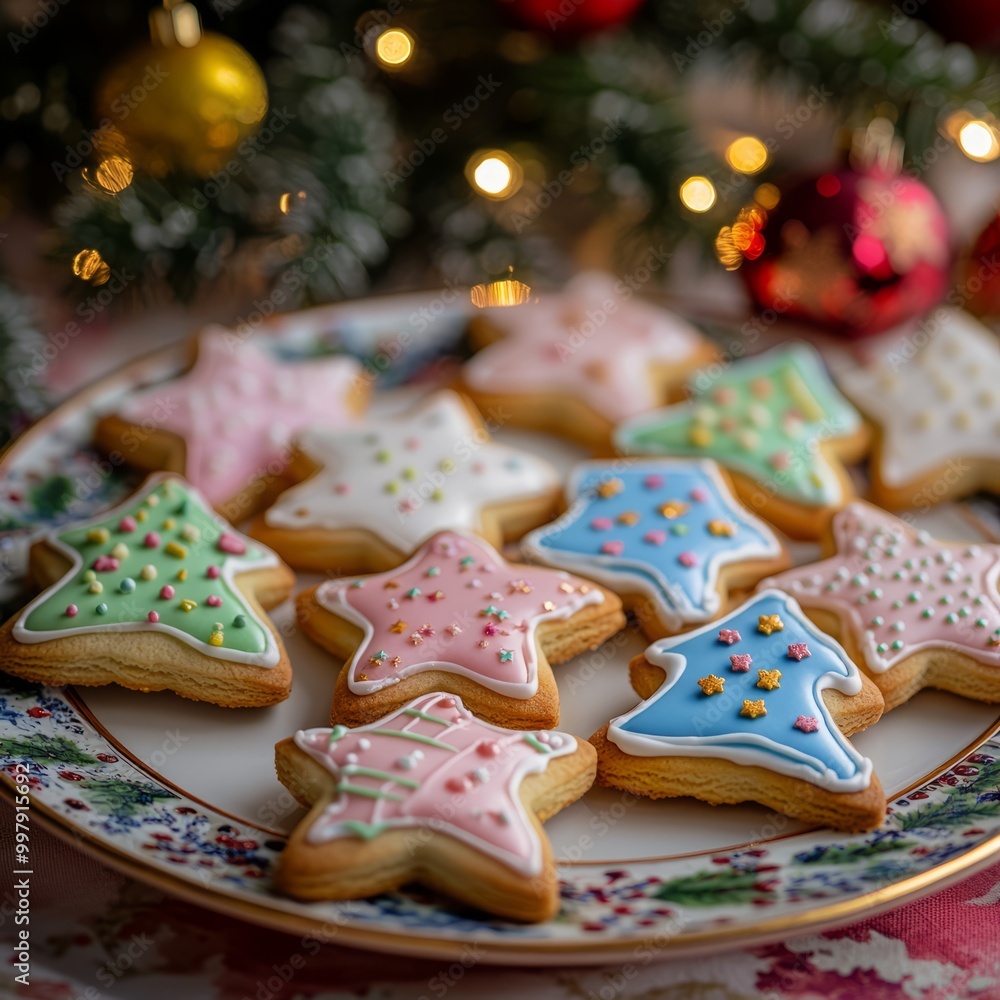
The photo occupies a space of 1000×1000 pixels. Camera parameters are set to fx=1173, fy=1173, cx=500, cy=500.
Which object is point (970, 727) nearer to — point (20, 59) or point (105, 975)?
point (105, 975)

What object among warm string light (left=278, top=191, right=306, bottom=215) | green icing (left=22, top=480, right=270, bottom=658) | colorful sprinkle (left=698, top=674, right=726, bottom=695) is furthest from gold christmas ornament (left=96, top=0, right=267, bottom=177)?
colorful sprinkle (left=698, top=674, right=726, bottom=695)

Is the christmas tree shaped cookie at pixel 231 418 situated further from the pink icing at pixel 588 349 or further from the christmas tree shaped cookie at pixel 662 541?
the christmas tree shaped cookie at pixel 662 541

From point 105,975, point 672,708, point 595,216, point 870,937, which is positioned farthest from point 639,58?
point 105,975

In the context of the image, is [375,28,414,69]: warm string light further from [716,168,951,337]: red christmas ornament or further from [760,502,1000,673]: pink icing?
[760,502,1000,673]: pink icing

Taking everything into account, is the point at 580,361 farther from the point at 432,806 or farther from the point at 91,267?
the point at 432,806

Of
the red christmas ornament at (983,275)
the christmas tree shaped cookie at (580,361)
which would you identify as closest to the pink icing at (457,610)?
the christmas tree shaped cookie at (580,361)

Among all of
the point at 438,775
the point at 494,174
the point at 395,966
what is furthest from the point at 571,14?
the point at 395,966
